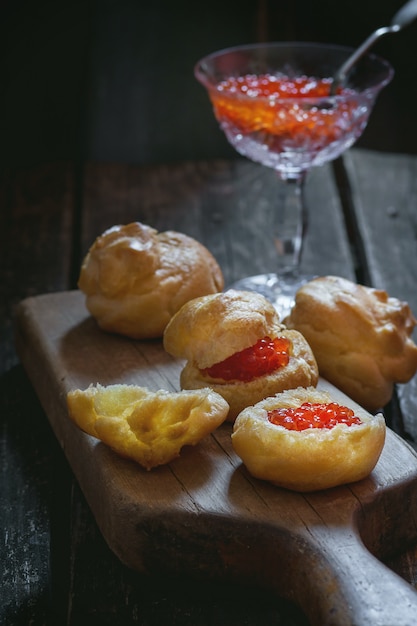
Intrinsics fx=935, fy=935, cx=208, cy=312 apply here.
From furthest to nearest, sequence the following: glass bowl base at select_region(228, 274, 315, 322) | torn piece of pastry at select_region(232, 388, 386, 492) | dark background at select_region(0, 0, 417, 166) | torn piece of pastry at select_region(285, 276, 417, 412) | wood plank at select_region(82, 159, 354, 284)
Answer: dark background at select_region(0, 0, 417, 166), wood plank at select_region(82, 159, 354, 284), glass bowl base at select_region(228, 274, 315, 322), torn piece of pastry at select_region(285, 276, 417, 412), torn piece of pastry at select_region(232, 388, 386, 492)

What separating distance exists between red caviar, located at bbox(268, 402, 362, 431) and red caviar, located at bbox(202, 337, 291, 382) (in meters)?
0.16

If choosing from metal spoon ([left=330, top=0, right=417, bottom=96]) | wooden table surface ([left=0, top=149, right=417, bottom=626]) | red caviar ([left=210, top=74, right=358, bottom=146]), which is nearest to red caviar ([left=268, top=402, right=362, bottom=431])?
wooden table surface ([left=0, top=149, right=417, bottom=626])

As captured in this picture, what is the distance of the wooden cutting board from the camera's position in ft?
4.49

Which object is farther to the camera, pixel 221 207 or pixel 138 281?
pixel 221 207

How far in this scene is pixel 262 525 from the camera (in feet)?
4.89

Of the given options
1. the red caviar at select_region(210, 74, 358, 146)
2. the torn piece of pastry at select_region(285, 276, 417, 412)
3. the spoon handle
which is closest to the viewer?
the torn piece of pastry at select_region(285, 276, 417, 412)

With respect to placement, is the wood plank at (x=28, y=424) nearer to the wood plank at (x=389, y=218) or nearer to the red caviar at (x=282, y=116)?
the red caviar at (x=282, y=116)

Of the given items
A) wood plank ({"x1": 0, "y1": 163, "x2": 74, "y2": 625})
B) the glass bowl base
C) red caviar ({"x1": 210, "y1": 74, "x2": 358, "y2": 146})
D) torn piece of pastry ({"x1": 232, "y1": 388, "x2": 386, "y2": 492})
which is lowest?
wood plank ({"x1": 0, "y1": 163, "x2": 74, "y2": 625})

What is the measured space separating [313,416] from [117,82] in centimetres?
260

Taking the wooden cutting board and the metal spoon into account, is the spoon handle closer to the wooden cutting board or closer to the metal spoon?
the metal spoon

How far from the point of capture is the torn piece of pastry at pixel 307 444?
1.51 m

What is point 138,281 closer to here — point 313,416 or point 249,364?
point 249,364

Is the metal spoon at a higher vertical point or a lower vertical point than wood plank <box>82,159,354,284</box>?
higher

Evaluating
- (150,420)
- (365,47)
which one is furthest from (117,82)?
(150,420)
